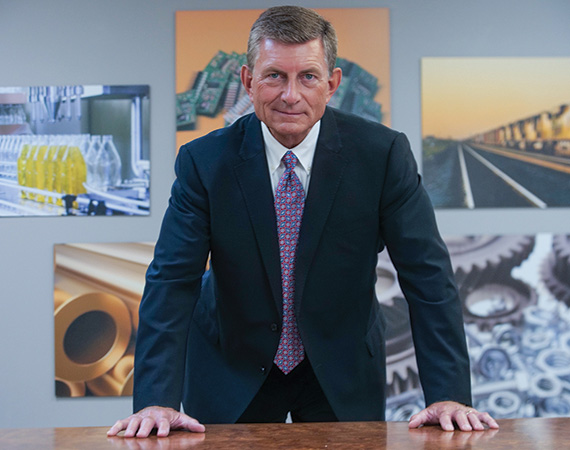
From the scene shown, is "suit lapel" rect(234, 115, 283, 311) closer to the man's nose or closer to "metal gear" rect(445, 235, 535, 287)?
the man's nose

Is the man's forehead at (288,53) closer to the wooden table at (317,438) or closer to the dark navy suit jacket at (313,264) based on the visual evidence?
the dark navy suit jacket at (313,264)

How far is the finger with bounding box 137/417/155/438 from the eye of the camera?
1.31 metres

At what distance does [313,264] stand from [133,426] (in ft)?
1.88

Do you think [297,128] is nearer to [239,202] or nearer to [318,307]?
[239,202]

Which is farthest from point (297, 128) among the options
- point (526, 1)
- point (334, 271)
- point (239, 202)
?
point (526, 1)

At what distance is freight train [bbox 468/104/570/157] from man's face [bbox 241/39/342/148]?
1.92 m

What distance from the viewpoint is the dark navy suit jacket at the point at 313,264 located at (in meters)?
1.53

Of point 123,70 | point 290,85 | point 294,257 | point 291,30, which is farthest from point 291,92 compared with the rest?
point 123,70

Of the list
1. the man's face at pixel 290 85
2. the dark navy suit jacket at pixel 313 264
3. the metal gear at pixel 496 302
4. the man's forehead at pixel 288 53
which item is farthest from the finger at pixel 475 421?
the metal gear at pixel 496 302

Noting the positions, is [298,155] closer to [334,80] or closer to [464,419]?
[334,80]

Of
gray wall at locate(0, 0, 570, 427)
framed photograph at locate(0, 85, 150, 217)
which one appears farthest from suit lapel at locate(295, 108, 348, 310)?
framed photograph at locate(0, 85, 150, 217)

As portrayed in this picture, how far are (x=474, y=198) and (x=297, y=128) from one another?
6.24ft

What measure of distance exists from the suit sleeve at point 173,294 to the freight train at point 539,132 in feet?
6.70

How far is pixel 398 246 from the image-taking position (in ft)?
5.21
